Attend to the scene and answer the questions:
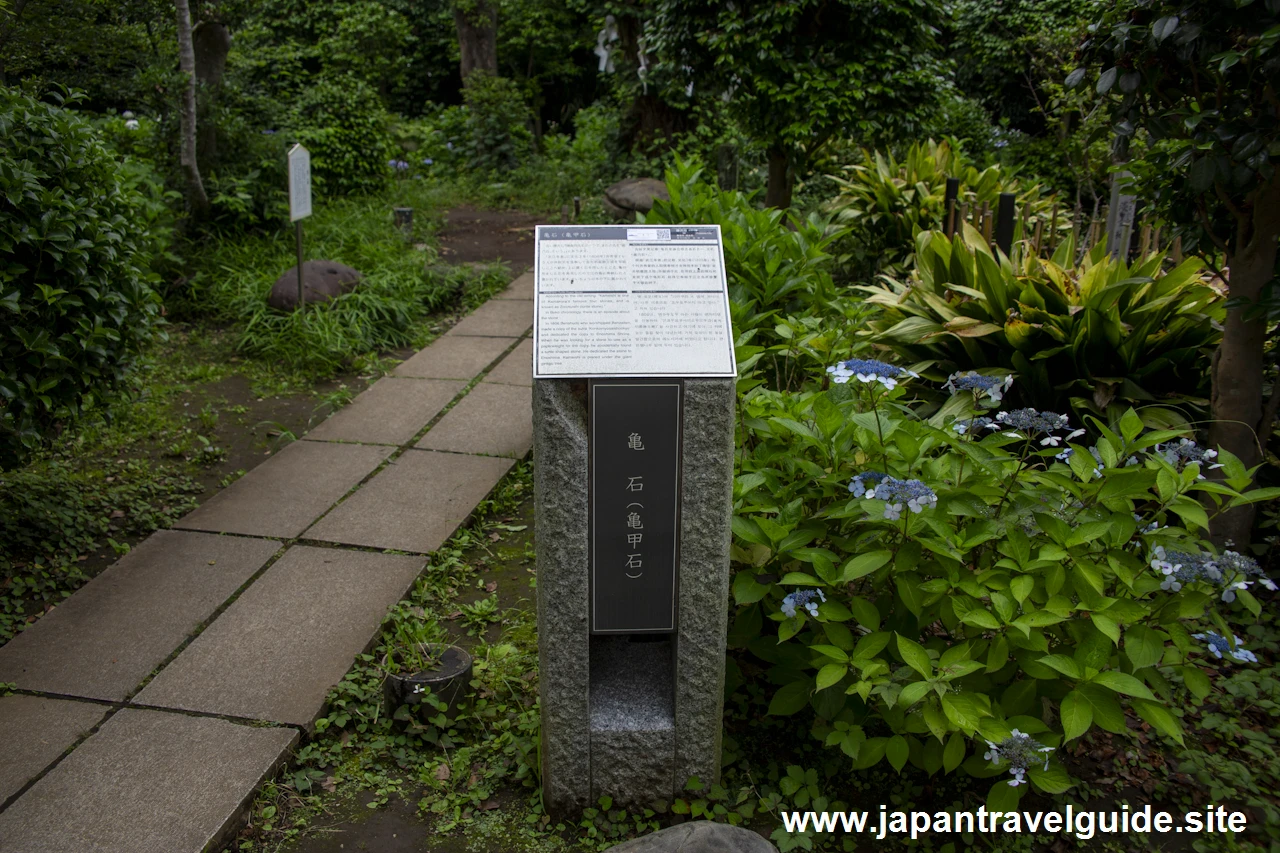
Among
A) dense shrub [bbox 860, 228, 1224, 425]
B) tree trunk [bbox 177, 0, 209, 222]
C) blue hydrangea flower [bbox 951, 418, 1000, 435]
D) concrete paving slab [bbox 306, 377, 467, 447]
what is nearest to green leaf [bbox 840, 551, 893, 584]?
blue hydrangea flower [bbox 951, 418, 1000, 435]

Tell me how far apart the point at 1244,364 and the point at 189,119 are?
22.4 feet

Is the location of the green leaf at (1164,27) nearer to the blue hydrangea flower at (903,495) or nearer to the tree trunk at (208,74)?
the blue hydrangea flower at (903,495)

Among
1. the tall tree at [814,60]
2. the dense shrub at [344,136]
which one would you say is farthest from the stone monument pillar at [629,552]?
the dense shrub at [344,136]

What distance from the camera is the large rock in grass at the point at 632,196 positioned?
29.5 ft

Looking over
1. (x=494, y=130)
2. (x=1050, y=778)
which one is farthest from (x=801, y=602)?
(x=494, y=130)

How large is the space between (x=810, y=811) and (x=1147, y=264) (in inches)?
109

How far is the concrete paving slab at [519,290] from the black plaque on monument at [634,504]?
530cm

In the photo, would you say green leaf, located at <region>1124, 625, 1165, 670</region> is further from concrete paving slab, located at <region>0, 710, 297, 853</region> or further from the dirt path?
the dirt path

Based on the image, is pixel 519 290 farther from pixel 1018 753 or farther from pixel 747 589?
pixel 1018 753

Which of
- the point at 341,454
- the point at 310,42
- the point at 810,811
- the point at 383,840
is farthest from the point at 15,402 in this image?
the point at 310,42

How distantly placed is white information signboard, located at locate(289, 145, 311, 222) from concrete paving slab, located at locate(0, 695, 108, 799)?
400 cm

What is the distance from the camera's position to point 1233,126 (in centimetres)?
318

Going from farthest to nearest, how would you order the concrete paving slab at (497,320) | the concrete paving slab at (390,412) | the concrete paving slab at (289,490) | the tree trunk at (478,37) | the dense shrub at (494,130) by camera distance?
1. the tree trunk at (478,37)
2. the dense shrub at (494,130)
3. the concrete paving slab at (497,320)
4. the concrete paving slab at (390,412)
5. the concrete paving slab at (289,490)

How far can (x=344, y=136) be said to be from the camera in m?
10.2
